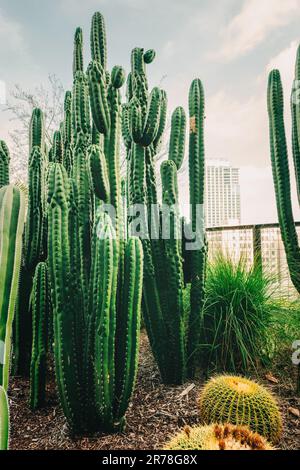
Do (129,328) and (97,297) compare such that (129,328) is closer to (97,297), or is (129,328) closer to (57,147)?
(97,297)

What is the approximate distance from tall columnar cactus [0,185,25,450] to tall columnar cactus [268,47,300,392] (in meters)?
2.31

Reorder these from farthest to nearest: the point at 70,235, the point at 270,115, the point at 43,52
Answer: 1. the point at 270,115
2. the point at 43,52
3. the point at 70,235

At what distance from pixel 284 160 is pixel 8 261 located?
8.15ft

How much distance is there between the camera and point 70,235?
2098mm

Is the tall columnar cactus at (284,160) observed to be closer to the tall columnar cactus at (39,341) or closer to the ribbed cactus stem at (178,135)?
the ribbed cactus stem at (178,135)

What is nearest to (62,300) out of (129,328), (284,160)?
(129,328)

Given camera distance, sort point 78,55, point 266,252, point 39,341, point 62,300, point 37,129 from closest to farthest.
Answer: point 62,300, point 39,341, point 37,129, point 78,55, point 266,252

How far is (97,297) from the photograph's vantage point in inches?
74.2

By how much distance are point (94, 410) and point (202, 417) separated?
0.55 metres

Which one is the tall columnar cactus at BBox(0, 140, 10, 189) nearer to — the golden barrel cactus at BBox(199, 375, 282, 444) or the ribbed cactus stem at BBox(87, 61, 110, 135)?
the ribbed cactus stem at BBox(87, 61, 110, 135)

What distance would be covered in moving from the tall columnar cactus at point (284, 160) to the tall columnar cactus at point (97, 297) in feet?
4.70
